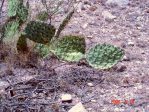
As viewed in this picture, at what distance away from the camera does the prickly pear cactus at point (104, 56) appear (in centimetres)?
238

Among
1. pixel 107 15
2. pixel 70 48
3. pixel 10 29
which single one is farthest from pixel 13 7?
pixel 107 15

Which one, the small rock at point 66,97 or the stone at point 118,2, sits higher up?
the stone at point 118,2

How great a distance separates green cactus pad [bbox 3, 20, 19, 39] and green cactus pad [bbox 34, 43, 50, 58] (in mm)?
151

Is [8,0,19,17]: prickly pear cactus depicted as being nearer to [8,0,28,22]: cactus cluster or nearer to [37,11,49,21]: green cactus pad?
[8,0,28,22]: cactus cluster

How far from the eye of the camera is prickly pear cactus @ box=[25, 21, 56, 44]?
94.7 inches

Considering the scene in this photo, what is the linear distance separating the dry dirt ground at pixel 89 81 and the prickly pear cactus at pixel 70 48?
135mm

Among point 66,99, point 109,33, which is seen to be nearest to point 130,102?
point 66,99

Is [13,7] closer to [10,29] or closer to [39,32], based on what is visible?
[10,29]

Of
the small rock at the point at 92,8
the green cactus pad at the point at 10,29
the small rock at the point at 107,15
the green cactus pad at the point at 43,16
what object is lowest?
the small rock at the point at 107,15

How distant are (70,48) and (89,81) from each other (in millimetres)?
217

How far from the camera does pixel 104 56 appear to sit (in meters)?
2.40

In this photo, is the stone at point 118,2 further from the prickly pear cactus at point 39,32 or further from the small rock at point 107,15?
the prickly pear cactus at point 39,32

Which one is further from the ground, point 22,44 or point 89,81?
point 22,44

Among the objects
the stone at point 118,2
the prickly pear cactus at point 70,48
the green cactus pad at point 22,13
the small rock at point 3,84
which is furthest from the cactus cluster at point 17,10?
the stone at point 118,2
